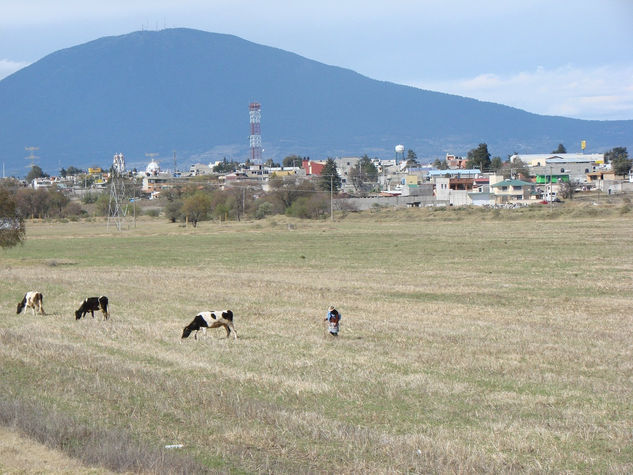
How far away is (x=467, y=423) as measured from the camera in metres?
12.3

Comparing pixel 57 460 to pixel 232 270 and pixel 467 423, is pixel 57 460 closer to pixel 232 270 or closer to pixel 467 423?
pixel 467 423

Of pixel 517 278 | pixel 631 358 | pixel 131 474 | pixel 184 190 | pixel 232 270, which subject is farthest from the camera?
pixel 184 190

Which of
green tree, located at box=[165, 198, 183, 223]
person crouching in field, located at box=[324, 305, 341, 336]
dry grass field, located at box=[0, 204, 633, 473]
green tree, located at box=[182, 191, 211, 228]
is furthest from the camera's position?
green tree, located at box=[165, 198, 183, 223]

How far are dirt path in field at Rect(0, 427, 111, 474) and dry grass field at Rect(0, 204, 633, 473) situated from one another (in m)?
0.22

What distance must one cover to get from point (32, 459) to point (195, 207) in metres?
115

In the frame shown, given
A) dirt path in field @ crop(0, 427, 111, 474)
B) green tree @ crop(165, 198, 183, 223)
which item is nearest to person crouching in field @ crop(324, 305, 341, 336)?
dirt path in field @ crop(0, 427, 111, 474)

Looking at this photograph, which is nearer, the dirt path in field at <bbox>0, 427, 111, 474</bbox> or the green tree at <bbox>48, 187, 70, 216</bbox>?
the dirt path in field at <bbox>0, 427, 111, 474</bbox>

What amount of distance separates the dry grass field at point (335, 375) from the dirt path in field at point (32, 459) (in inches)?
8.7

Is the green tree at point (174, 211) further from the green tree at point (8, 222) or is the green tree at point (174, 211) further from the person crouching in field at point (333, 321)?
the person crouching in field at point (333, 321)

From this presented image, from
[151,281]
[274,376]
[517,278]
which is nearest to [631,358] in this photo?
[274,376]

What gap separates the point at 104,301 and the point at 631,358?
45.6ft

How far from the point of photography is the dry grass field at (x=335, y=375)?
1098 centimetres

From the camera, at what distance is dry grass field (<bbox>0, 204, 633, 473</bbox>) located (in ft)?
36.0

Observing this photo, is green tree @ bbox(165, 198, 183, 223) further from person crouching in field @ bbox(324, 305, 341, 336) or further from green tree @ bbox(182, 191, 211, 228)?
person crouching in field @ bbox(324, 305, 341, 336)
